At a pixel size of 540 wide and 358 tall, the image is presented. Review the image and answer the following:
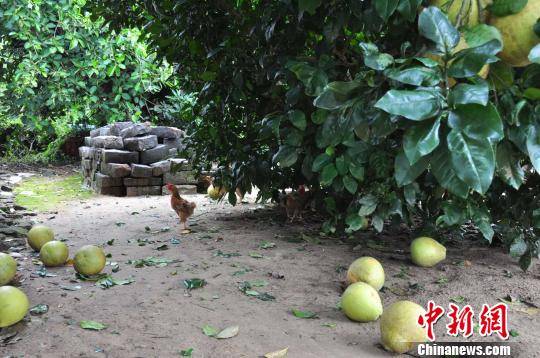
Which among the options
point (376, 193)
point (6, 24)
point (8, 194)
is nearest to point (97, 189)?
point (8, 194)

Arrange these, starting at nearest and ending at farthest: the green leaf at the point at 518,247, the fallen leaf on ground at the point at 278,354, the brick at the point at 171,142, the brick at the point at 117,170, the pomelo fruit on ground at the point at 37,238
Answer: the fallen leaf on ground at the point at 278,354 < the green leaf at the point at 518,247 < the pomelo fruit on ground at the point at 37,238 < the brick at the point at 117,170 < the brick at the point at 171,142

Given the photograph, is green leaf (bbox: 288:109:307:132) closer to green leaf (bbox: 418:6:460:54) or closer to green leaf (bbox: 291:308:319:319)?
green leaf (bbox: 291:308:319:319)

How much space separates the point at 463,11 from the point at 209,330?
1825mm

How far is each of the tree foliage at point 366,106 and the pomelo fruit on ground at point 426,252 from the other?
0.17 metres

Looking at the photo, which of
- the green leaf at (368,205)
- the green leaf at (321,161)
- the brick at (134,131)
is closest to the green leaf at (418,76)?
the green leaf at (321,161)

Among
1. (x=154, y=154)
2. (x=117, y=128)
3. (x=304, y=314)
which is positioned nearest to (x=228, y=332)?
(x=304, y=314)

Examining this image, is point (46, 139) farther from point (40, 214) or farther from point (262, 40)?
point (262, 40)

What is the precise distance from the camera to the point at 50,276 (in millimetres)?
3141

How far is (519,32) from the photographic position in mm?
947

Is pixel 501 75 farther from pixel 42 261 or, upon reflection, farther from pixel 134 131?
pixel 134 131

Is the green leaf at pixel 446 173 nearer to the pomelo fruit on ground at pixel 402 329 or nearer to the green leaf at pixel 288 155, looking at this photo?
the pomelo fruit on ground at pixel 402 329

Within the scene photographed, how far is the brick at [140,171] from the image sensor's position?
25.9 ft

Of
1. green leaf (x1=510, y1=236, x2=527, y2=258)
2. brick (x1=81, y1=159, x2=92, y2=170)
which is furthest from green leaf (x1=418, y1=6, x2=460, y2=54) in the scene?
brick (x1=81, y1=159, x2=92, y2=170)

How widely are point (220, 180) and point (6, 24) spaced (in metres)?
6.84
